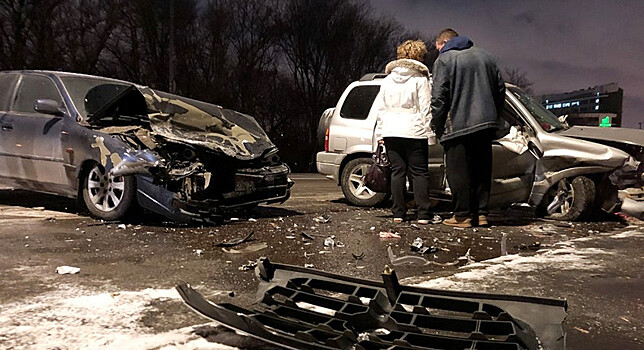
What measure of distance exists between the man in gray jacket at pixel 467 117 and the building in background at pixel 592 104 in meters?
2.26

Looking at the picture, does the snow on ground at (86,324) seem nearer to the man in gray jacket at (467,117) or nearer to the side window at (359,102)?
the man in gray jacket at (467,117)

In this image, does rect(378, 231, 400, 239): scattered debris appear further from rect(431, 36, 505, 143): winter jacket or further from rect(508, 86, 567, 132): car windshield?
rect(508, 86, 567, 132): car windshield

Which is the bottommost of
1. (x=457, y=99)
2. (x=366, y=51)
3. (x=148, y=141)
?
(x=148, y=141)

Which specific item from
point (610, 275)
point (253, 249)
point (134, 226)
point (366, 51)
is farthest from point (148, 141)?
point (366, 51)

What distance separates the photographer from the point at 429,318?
7.30ft

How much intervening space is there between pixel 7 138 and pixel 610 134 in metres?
7.03

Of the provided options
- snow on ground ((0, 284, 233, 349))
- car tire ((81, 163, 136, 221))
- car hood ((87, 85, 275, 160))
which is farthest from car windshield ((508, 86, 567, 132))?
snow on ground ((0, 284, 233, 349))

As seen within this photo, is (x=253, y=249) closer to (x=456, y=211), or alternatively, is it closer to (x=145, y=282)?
(x=145, y=282)

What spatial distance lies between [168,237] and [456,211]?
2.96 metres

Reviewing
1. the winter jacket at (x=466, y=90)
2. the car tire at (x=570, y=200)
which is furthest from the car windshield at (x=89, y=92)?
the car tire at (x=570, y=200)

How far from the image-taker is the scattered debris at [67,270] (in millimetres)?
3377

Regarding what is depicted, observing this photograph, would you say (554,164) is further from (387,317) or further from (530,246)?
(387,317)

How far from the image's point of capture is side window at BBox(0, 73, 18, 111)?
6363mm

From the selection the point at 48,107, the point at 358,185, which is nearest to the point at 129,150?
the point at 48,107
